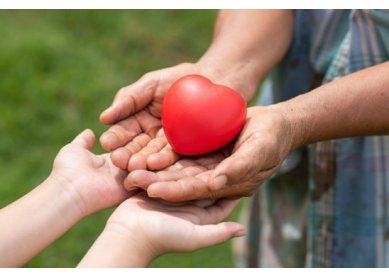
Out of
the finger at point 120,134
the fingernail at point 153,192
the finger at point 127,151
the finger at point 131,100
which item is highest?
the finger at point 131,100

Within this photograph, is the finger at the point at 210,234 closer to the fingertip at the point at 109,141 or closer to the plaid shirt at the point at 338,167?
the fingertip at the point at 109,141

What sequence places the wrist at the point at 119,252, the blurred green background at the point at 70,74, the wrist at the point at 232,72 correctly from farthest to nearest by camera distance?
1. the blurred green background at the point at 70,74
2. the wrist at the point at 232,72
3. the wrist at the point at 119,252

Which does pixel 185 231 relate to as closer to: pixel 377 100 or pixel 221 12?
pixel 377 100

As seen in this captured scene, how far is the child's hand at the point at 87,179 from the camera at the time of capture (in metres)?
1.88

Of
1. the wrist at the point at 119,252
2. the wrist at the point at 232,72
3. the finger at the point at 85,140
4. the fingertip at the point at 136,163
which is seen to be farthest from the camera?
the wrist at the point at 232,72

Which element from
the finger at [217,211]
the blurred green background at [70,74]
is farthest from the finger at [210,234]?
the blurred green background at [70,74]


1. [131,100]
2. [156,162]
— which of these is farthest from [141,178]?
[131,100]

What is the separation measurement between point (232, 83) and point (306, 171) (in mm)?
387

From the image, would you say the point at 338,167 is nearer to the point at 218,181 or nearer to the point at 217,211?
the point at 217,211

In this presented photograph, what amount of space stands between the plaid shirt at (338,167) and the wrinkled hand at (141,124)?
0.34m

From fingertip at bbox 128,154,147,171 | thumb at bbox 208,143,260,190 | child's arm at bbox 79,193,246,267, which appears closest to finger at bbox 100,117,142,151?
fingertip at bbox 128,154,147,171

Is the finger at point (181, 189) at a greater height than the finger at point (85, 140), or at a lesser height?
lesser

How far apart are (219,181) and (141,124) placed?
0.47 meters

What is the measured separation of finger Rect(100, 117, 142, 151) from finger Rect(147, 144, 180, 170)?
0.38 feet
